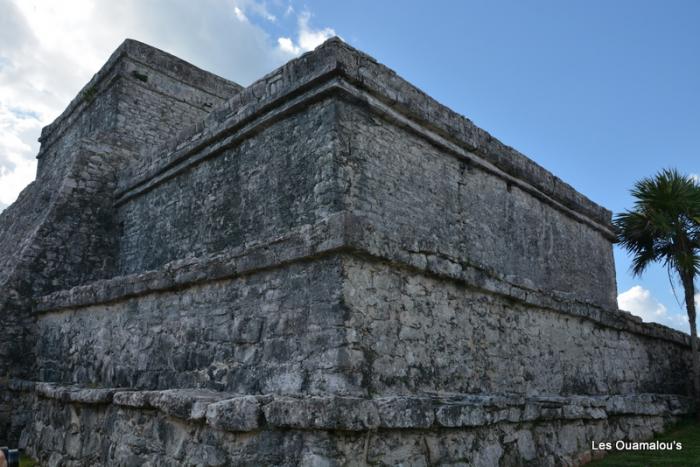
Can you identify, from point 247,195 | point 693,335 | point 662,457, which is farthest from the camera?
point 693,335

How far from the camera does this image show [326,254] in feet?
14.1

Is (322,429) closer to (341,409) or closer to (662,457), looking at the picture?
(341,409)

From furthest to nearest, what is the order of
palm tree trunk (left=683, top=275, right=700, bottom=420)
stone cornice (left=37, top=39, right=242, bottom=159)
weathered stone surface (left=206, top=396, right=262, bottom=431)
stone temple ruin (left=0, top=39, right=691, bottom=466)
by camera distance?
stone cornice (left=37, top=39, right=242, bottom=159), palm tree trunk (left=683, top=275, right=700, bottom=420), stone temple ruin (left=0, top=39, right=691, bottom=466), weathered stone surface (left=206, top=396, right=262, bottom=431)

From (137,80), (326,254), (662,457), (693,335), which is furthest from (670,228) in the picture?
(137,80)

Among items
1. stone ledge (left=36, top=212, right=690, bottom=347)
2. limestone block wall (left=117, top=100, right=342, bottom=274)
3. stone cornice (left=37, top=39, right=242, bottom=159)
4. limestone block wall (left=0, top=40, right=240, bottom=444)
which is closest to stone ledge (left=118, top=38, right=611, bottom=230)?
limestone block wall (left=117, top=100, right=342, bottom=274)

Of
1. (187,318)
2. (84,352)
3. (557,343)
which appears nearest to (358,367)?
Result: (187,318)

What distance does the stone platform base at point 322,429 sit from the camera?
3510mm

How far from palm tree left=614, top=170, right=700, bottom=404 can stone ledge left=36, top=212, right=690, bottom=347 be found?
370cm

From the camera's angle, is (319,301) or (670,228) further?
(670,228)

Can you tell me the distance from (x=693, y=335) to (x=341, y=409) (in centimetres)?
843

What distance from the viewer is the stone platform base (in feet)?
11.5

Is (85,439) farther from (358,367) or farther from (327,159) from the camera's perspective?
(327,159)

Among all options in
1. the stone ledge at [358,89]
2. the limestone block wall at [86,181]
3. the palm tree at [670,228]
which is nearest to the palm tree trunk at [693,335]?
the palm tree at [670,228]

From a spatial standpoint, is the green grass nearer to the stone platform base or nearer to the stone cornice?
the stone platform base
